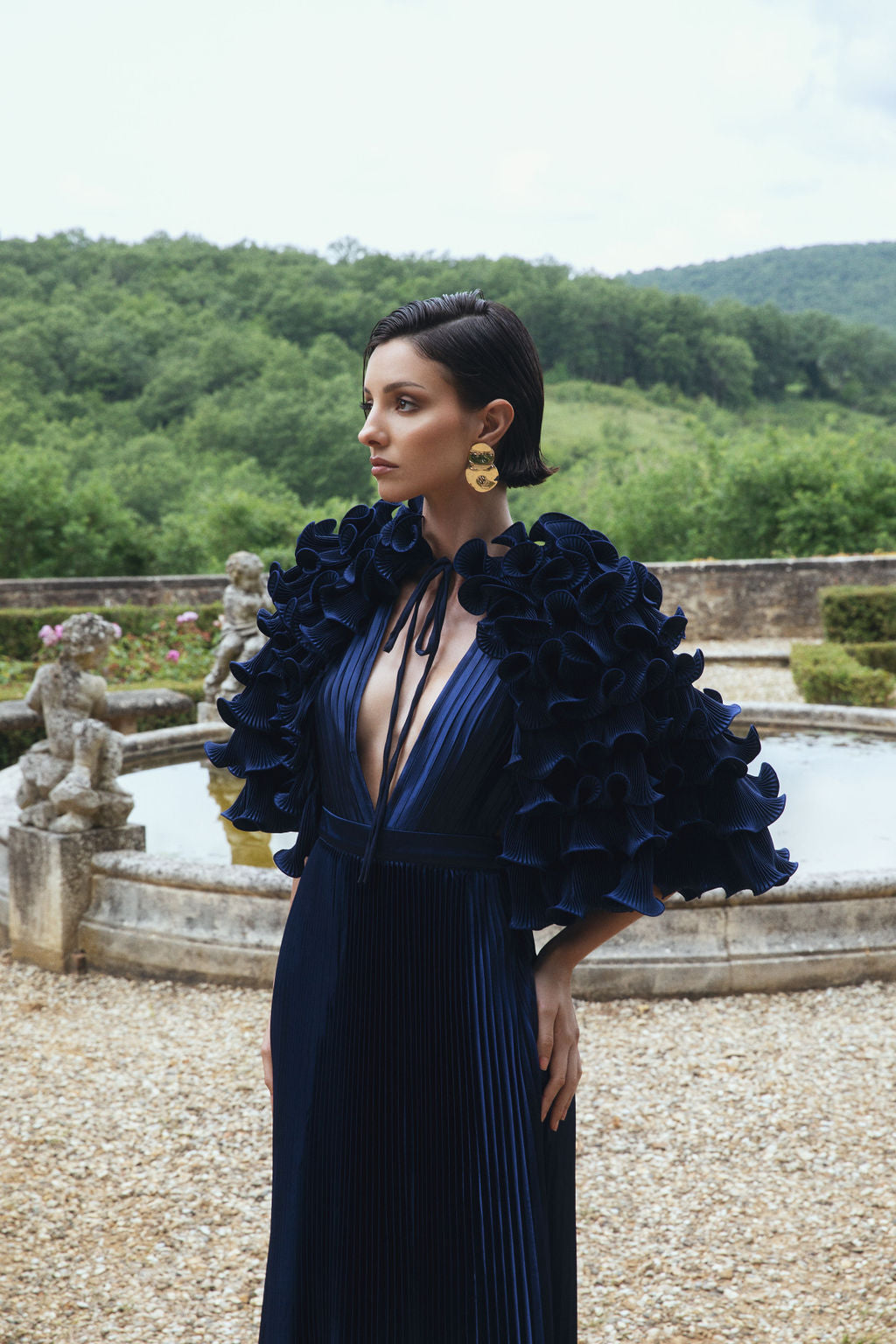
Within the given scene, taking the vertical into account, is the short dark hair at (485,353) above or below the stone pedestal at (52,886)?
above

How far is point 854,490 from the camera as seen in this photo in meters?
19.4

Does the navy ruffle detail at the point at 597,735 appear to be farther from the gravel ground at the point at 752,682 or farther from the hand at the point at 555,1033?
the gravel ground at the point at 752,682

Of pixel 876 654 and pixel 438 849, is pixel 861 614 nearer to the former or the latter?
pixel 876 654

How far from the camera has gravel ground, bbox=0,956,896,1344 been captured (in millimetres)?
2793

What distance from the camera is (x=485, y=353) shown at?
1.65m

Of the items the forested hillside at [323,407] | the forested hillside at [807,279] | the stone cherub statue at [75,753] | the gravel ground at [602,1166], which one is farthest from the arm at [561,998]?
the forested hillside at [807,279]

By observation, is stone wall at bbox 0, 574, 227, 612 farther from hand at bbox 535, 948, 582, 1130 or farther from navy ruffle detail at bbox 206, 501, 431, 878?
hand at bbox 535, 948, 582, 1130

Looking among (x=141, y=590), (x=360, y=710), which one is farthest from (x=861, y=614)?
(x=360, y=710)

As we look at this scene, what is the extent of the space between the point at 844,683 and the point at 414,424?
952cm

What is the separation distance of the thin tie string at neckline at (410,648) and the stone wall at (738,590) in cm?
1469

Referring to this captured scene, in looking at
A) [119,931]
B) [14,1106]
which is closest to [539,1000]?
[14,1106]

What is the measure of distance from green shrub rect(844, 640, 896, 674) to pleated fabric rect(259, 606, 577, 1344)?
36.5ft

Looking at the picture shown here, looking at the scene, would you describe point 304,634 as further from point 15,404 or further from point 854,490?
point 15,404

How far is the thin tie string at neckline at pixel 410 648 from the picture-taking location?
1.66 meters
